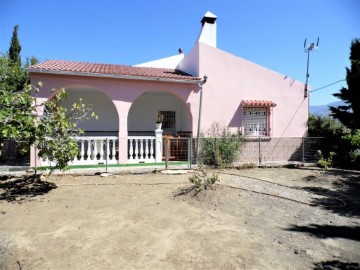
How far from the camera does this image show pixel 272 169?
38.1 feet

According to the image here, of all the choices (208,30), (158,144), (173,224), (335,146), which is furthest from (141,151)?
(335,146)

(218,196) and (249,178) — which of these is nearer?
(218,196)

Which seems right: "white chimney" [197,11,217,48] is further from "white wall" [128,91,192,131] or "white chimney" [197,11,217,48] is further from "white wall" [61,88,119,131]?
"white wall" [61,88,119,131]

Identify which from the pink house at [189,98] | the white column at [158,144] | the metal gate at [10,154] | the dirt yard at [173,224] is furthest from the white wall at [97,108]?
the dirt yard at [173,224]

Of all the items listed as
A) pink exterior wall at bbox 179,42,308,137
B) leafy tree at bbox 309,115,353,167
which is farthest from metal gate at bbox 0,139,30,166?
leafy tree at bbox 309,115,353,167

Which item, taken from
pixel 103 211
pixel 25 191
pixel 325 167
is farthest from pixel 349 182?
pixel 25 191

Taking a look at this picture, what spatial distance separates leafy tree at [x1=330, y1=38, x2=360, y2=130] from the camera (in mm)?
12773

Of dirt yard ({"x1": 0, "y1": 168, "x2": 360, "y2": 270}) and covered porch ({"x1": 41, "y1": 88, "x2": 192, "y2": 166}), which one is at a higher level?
covered porch ({"x1": 41, "y1": 88, "x2": 192, "y2": 166})

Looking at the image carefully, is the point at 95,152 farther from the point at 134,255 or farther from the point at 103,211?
the point at 134,255

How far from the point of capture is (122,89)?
1122 centimetres

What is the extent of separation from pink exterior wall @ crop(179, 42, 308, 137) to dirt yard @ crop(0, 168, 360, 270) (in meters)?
4.79

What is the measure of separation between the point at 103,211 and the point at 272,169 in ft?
26.1

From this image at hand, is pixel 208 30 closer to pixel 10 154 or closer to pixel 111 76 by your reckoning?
pixel 111 76

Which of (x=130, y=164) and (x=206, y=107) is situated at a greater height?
(x=206, y=107)
